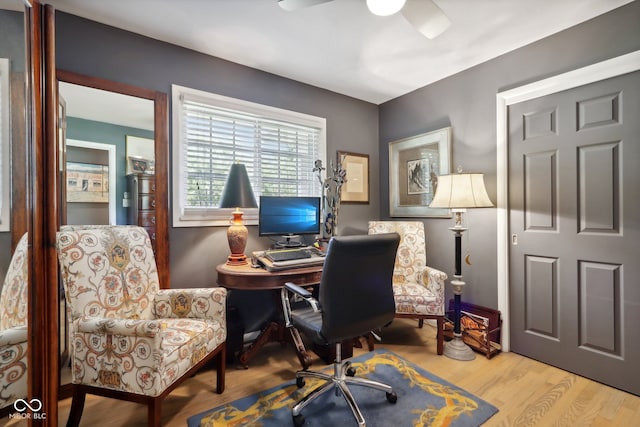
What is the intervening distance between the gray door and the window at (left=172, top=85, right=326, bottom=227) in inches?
73.5

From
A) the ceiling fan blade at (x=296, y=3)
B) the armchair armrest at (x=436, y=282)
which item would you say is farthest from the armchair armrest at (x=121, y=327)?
the armchair armrest at (x=436, y=282)

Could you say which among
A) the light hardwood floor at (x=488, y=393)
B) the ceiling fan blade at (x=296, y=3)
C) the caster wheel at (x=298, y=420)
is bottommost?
the light hardwood floor at (x=488, y=393)

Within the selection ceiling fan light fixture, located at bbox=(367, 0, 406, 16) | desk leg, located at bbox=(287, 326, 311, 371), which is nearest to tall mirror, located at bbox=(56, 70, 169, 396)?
desk leg, located at bbox=(287, 326, 311, 371)

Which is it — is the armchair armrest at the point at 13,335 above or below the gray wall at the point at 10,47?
below

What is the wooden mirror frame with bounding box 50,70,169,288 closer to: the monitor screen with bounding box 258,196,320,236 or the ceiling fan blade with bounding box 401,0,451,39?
the monitor screen with bounding box 258,196,320,236

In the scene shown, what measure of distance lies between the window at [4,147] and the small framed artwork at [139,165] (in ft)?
3.03

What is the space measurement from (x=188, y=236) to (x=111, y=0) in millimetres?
1615

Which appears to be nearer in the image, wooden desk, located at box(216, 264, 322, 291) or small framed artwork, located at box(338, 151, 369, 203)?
wooden desk, located at box(216, 264, 322, 291)

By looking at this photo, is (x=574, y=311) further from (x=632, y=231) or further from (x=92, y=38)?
(x=92, y=38)

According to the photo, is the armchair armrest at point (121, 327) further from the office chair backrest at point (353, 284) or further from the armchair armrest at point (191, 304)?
the office chair backrest at point (353, 284)

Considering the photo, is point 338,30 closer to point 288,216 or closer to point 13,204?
point 288,216

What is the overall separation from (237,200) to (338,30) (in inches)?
56.4

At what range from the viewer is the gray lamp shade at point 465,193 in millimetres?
2189

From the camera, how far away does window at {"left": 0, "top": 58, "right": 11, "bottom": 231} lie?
1.08 meters
